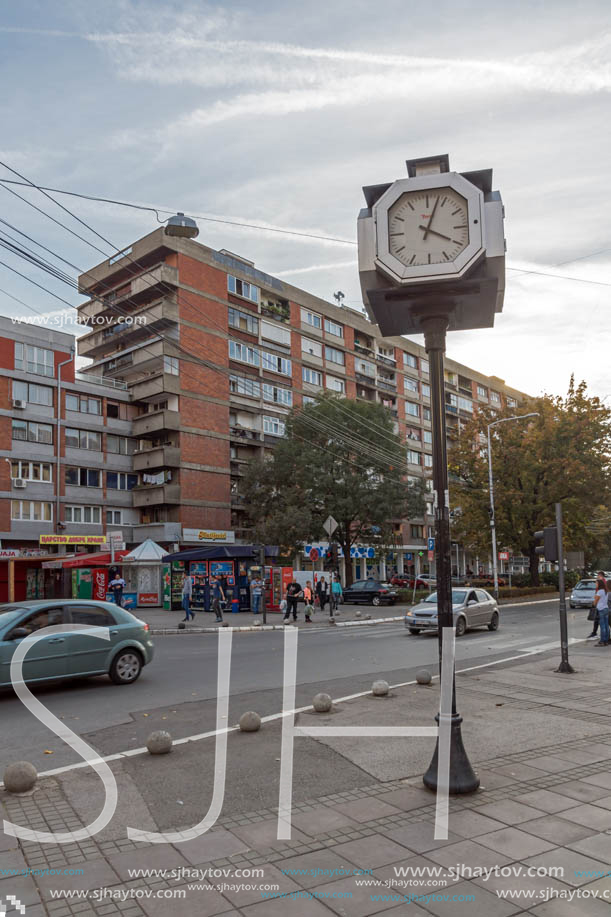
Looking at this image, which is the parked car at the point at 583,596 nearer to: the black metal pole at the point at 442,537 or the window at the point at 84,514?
the window at the point at 84,514

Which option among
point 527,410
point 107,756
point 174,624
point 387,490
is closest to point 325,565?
point 387,490

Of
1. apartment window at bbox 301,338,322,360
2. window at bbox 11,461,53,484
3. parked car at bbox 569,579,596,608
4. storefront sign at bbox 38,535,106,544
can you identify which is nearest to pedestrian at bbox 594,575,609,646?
parked car at bbox 569,579,596,608

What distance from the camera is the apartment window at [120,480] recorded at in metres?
47.6

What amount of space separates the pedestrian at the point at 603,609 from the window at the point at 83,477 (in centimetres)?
3455

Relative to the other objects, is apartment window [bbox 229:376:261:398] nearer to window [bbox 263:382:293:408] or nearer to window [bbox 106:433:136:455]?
window [bbox 263:382:293:408]

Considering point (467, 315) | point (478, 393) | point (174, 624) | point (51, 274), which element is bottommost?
point (174, 624)

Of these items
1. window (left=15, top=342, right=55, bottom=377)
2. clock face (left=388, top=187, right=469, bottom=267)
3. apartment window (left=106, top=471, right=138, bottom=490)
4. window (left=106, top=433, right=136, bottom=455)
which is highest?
window (left=15, top=342, right=55, bottom=377)

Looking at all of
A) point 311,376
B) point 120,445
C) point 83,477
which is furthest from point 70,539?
point 311,376

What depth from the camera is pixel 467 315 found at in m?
6.11

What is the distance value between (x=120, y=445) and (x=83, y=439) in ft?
10.2

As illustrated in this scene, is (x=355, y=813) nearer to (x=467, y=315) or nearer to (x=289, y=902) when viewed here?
(x=289, y=902)

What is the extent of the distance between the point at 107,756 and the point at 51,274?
381 inches

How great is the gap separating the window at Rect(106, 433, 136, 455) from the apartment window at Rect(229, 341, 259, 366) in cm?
961

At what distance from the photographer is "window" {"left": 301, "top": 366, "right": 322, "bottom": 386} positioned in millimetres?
60031
